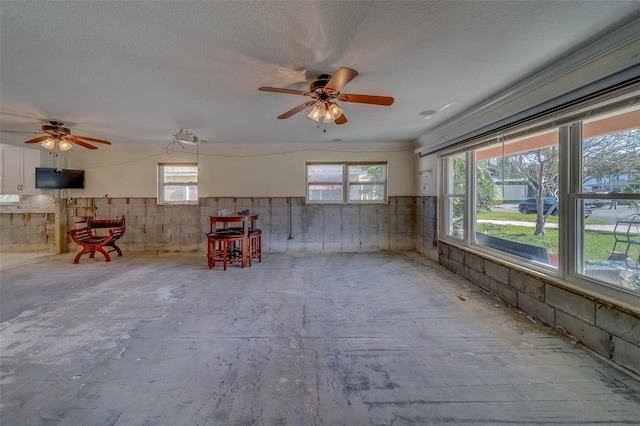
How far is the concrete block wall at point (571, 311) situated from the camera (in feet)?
6.01

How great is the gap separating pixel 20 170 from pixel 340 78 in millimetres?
7415

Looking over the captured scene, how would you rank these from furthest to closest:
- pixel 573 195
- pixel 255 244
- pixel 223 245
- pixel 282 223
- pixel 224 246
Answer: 1. pixel 282 223
2. pixel 255 244
3. pixel 223 245
4. pixel 224 246
5. pixel 573 195

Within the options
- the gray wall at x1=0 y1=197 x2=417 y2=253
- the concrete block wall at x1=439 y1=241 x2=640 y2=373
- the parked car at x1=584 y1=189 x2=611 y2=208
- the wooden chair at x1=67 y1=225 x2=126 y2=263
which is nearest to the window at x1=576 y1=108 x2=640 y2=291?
the parked car at x1=584 y1=189 x2=611 y2=208

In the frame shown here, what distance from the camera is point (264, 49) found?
2.06 m

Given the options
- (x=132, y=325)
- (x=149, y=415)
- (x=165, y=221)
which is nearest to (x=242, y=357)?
(x=149, y=415)

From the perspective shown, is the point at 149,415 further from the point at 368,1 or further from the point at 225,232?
the point at 225,232

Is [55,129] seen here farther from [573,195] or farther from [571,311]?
[571,311]

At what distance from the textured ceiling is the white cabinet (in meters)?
2.75

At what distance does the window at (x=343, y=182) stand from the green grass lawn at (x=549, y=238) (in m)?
2.63

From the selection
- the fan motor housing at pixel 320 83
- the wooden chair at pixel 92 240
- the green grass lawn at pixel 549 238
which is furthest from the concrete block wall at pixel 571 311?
the wooden chair at pixel 92 240

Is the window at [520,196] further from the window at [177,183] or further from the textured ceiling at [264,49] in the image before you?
the window at [177,183]

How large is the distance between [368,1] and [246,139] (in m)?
4.17

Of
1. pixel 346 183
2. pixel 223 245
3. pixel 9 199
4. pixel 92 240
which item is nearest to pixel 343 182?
pixel 346 183

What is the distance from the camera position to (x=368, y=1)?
1583mm
